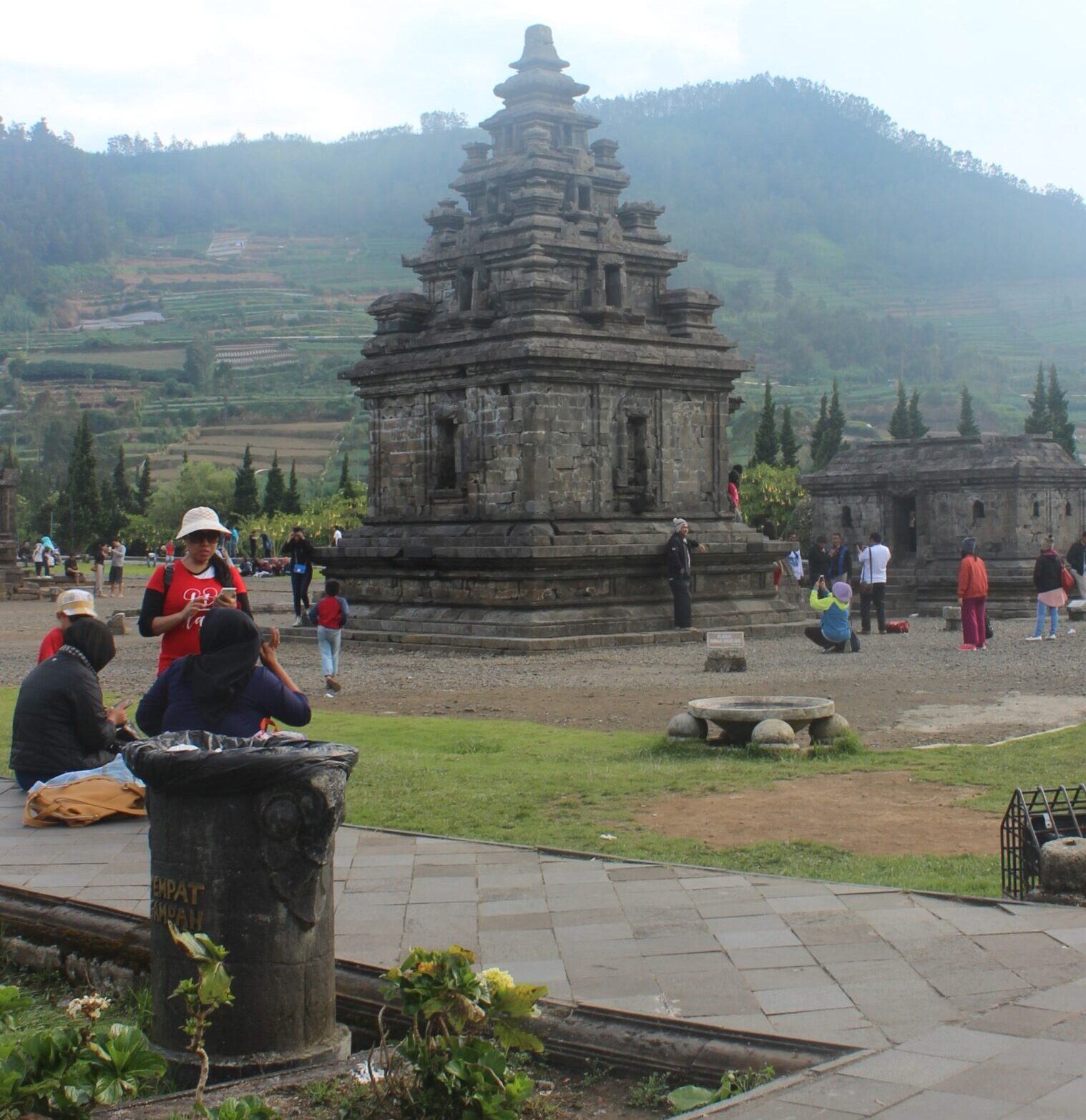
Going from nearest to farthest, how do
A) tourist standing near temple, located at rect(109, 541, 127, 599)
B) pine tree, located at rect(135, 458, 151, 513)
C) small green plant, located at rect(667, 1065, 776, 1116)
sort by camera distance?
small green plant, located at rect(667, 1065, 776, 1116)
tourist standing near temple, located at rect(109, 541, 127, 599)
pine tree, located at rect(135, 458, 151, 513)

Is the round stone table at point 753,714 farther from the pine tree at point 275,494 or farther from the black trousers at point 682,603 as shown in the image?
the pine tree at point 275,494

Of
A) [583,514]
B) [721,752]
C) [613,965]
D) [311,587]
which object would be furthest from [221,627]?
[311,587]

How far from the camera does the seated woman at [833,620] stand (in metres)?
20.1

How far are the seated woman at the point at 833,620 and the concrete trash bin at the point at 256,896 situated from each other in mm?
15508

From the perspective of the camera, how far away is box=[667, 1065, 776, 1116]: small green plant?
452 centimetres

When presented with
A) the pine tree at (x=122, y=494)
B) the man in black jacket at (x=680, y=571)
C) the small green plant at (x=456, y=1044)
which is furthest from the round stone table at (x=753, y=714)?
the pine tree at (x=122, y=494)

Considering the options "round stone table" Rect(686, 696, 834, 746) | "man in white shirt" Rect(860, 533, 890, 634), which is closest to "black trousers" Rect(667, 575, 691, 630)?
"man in white shirt" Rect(860, 533, 890, 634)

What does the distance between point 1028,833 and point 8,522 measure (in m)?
41.5

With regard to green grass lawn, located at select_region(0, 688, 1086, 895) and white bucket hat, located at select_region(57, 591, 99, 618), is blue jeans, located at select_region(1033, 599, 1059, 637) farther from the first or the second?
white bucket hat, located at select_region(57, 591, 99, 618)

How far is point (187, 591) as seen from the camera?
7910 millimetres

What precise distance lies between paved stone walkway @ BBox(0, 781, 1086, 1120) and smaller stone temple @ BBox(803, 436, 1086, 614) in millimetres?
28346

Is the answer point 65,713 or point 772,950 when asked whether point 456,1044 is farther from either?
point 65,713

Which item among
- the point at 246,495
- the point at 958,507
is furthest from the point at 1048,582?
the point at 246,495

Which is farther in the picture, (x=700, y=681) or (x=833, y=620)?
(x=833, y=620)
